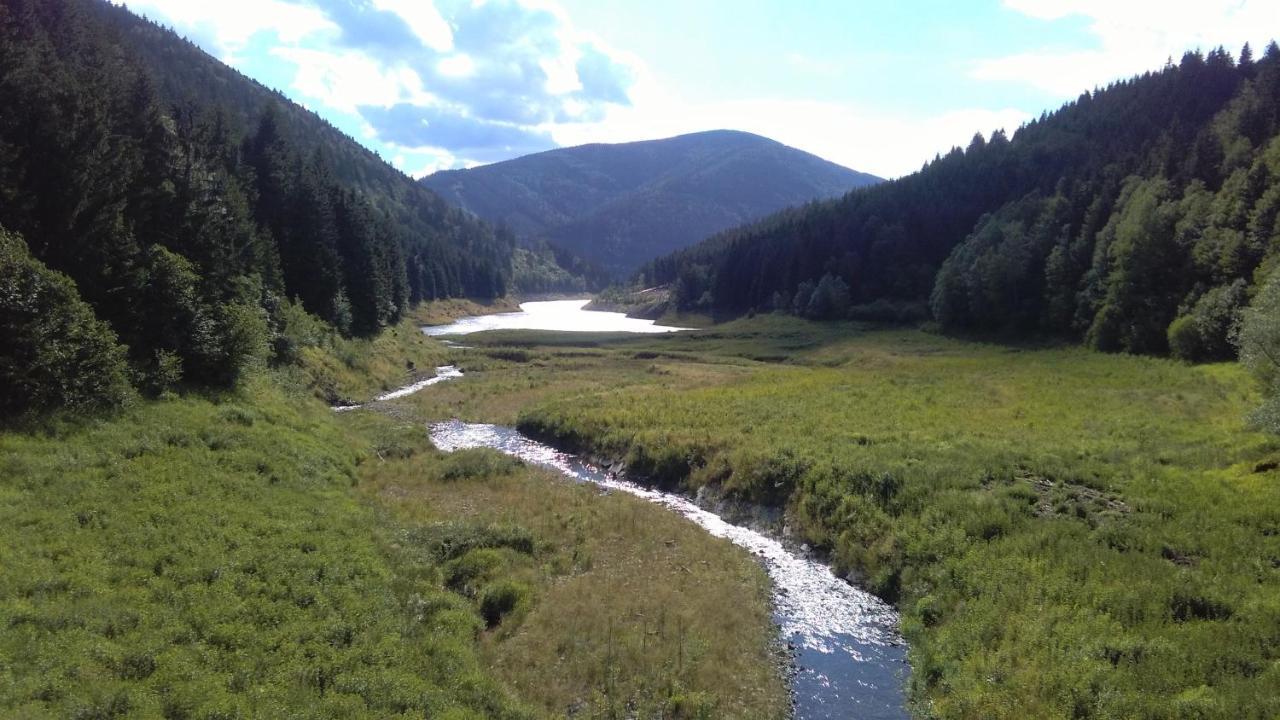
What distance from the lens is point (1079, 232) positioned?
98062 mm

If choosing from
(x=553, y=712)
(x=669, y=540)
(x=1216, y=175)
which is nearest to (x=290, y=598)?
(x=553, y=712)

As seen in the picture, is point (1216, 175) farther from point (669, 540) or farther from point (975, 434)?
point (669, 540)

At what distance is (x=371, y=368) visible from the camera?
6538 cm

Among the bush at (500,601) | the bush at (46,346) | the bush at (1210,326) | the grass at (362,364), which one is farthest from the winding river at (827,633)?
the bush at (1210,326)

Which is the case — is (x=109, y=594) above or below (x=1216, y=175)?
below

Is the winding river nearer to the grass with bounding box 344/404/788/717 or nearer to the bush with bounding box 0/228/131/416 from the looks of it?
the grass with bounding box 344/404/788/717

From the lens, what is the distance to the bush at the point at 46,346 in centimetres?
2147

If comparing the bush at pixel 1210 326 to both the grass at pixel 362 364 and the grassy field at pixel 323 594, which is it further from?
the grass at pixel 362 364

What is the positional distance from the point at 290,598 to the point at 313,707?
4560 millimetres

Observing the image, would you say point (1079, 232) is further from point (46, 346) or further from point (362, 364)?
point (46, 346)

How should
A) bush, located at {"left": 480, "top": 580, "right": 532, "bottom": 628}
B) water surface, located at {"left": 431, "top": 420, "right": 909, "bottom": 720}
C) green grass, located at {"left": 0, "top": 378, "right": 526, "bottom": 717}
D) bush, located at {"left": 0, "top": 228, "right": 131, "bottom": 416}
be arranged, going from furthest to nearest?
bush, located at {"left": 0, "top": 228, "right": 131, "bottom": 416} < bush, located at {"left": 480, "top": 580, "right": 532, "bottom": 628} < water surface, located at {"left": 431, "top": 420, "right": 909, "bottom": 720} < green grass, located at {"left": 0, "top": 378, "right": 526, "bottom": 717}

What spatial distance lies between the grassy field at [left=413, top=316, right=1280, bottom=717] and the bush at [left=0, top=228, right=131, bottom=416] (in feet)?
78.9

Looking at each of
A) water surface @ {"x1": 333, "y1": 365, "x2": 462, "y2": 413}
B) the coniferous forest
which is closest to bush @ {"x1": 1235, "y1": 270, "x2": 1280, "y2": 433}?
the coniferous forest

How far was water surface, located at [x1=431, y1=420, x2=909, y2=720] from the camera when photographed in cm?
1636
